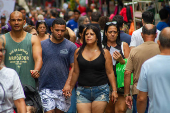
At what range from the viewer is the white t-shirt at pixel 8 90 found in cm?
359

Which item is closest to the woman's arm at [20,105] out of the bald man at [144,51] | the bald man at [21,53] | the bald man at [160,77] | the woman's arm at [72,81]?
the bald man at [160,77]

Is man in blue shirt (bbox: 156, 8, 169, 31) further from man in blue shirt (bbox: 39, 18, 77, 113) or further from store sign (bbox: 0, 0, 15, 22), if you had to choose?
store sign (bbox: 0, 0, 15, 22)

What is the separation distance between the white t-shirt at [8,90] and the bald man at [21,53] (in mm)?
1801

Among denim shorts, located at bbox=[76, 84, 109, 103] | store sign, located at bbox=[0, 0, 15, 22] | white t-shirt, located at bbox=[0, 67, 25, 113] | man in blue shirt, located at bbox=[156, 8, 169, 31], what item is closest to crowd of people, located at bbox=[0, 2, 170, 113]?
denim shorts, located at bbox=[76, 84, 109, 103]

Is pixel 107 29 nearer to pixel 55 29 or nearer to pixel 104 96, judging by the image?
pixel 55 29

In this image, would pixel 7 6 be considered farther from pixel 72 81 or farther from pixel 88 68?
pixel 88 68

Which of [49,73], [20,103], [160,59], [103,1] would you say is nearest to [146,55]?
[160,59]

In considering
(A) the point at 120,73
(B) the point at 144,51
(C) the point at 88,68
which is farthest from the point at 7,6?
(B) the point at 144,51

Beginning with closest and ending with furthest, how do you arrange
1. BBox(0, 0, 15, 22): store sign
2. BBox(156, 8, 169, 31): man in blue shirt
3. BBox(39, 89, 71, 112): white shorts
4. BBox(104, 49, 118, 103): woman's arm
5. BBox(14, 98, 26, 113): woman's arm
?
BBox(14, 98, 26, 113): woman's arm → BBox(104, 49, 118, 103): woman's arm → BBox(39, 89, 71, 112): white shorts → BBox(156, 8, 169, 31): man in blue shirt → BBox(0, 0, 15, 22): store sign

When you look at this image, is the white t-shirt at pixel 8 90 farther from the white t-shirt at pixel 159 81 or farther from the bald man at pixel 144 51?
the bald man at pixel 144 51

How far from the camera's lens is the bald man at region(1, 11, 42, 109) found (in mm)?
5520

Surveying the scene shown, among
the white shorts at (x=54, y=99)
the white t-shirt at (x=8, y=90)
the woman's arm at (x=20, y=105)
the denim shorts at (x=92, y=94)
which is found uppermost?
the white t-shirt at (x=8, y=90)

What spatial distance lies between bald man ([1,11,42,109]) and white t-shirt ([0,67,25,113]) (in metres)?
1.80

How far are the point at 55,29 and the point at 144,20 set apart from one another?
2.08 metres
